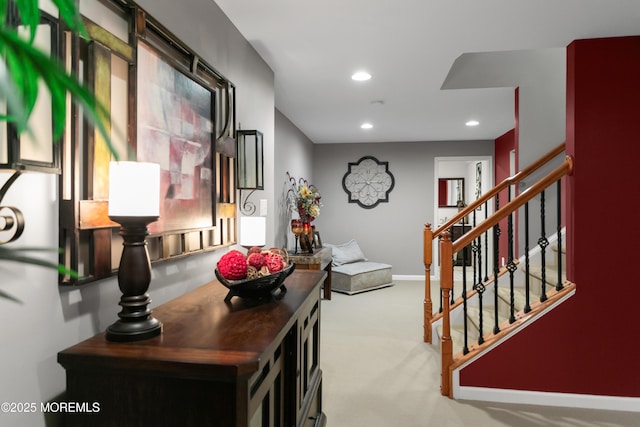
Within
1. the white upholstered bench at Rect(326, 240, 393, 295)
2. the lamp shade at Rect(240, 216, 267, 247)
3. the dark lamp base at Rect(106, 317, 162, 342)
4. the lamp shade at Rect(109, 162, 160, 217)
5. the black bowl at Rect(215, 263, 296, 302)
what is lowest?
the white upholstered bench at Rect(326, 240, 393, 295)

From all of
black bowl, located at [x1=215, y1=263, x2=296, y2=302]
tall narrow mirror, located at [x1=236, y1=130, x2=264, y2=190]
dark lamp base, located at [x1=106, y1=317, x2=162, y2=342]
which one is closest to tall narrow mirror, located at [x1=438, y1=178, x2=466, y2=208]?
tall narrow mirror, located at [x1=236, y1=130, x2=264, y2=190]

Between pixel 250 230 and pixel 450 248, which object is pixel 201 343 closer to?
pixel 250 230

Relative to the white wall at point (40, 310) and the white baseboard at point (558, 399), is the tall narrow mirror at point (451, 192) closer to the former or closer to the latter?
the white baseboard at point (558, 399)

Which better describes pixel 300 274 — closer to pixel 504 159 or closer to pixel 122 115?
pixel 122 115

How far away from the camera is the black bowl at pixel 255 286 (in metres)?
1.51

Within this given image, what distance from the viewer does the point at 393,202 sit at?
280 inches

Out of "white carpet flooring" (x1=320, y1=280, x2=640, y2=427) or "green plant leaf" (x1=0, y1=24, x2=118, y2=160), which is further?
"white carpet flooring" (x1=320, y1=280, x2=640, y2=427)

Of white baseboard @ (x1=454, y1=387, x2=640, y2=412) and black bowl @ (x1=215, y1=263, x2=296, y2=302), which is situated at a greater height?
black bowl @ (x1=215, y1=263, x2=296, y2=302)

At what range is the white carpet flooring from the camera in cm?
237

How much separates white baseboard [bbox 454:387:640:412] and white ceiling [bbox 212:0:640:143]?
2.23 metres

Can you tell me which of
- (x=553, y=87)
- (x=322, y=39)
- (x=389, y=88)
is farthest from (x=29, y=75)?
(x=553, y=87)

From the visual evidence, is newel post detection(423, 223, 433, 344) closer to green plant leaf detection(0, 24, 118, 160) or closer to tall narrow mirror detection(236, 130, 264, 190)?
tall narrow mirror detection(236, 130, 264, 190)

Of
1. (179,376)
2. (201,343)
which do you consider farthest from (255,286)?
(179,376)

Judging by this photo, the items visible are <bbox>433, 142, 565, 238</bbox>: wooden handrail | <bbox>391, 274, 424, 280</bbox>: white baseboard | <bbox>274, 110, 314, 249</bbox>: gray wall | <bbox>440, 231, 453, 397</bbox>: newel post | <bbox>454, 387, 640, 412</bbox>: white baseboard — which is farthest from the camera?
<bbox>391, 274, 424, 280</bbox>: white baseboard
